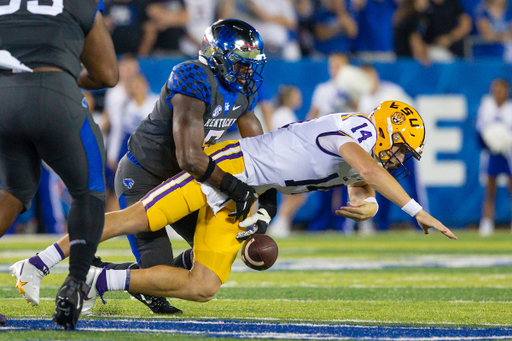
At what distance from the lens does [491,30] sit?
11609 mm

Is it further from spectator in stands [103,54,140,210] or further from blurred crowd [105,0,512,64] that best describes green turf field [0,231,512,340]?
blurred crowd [105,0,512,64]

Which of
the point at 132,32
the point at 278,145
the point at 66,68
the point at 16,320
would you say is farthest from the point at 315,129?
the point at 132,32

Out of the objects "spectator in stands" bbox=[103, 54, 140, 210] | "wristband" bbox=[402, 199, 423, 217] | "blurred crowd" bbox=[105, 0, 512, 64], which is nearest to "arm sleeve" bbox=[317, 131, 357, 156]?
"wristband" bbox=[402, 199, 423, 217]

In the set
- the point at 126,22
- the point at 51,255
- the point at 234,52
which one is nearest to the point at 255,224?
the point at 234,52

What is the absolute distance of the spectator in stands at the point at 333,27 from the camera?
417 inches

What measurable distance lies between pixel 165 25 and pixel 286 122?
2222mm

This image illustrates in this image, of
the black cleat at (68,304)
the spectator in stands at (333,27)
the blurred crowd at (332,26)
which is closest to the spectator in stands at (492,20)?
the blurred crowd at (332,26)

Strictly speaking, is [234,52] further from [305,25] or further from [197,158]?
[305,25]

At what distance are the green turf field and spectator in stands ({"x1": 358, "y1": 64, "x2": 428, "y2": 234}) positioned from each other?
6.66ft

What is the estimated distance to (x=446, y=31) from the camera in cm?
1109

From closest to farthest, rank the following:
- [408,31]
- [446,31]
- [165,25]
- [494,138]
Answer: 1. [494,138]
2. [165,25]
3. [408,31]
4. [446,31]

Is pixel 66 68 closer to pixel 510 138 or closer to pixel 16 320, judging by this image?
pixel 16 320

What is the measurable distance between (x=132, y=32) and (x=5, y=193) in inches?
277

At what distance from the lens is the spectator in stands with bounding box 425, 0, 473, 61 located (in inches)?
434
